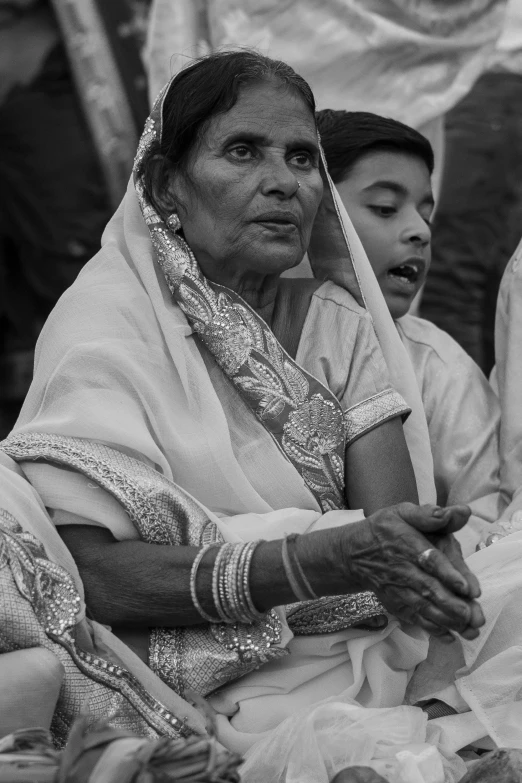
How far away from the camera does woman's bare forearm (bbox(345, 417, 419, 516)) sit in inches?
119

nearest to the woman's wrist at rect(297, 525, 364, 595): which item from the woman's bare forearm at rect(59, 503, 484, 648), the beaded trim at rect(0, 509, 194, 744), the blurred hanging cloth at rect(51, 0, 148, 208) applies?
the woman's bare forearm at rect(59, 503, 484, 648)

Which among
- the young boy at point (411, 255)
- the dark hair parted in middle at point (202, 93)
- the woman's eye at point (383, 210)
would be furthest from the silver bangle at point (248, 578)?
the woman's eye at point (383, 210)

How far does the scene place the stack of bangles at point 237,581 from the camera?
260cm

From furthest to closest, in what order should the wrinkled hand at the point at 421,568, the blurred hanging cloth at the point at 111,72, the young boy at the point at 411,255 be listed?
Result: the blurred hanging cloth at the point at 111,72
the young boy at the point at 411,255
the wrinkled hand at the point at 421,568

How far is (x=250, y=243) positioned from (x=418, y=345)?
103 cm

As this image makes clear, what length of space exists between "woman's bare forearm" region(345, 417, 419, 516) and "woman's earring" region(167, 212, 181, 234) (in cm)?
69

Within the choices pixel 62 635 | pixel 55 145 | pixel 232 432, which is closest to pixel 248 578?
pixel 62 635

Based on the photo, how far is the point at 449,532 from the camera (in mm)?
2406

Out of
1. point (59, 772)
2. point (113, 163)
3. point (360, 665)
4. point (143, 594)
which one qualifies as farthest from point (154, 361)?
point (113, 163)

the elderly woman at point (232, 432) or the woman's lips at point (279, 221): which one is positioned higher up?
the woman's lips at point (279, 221)

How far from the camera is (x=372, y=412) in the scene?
3.13 metres

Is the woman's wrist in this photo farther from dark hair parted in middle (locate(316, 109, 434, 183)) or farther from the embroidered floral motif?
dark hair parted in middle (locate(316, 109, 434, 183))

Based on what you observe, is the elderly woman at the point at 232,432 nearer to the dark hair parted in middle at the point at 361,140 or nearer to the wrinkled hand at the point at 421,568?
the wrinkled hand at the point at 421,568

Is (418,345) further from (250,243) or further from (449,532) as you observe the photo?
(449,532)
